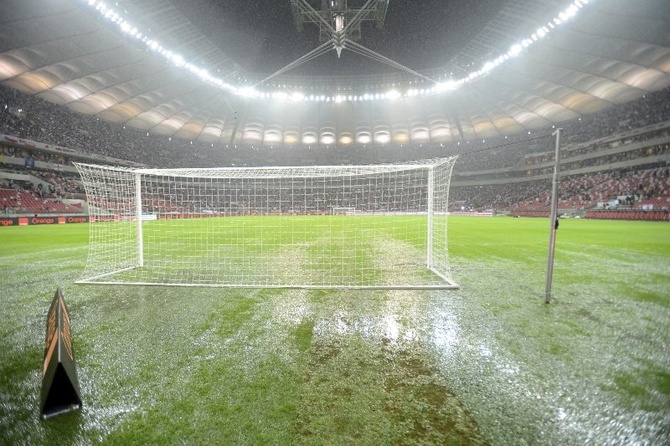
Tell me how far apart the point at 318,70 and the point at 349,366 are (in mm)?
50278

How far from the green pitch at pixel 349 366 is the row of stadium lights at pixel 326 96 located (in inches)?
1273

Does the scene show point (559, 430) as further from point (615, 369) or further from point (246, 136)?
point (246, 136)

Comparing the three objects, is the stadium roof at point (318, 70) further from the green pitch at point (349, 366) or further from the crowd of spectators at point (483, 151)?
the green pitch at point (349, 366)

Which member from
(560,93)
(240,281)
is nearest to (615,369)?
(240,281)

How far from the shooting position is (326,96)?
53.1m

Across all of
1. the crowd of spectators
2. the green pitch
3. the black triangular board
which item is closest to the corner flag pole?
the green pitch

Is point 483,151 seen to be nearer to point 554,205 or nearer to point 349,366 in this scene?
point 554,205

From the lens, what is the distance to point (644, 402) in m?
2.04

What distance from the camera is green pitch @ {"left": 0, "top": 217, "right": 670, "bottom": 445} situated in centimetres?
182

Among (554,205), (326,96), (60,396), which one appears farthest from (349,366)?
(326,96)

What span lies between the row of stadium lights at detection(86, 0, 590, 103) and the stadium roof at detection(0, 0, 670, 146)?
171mm

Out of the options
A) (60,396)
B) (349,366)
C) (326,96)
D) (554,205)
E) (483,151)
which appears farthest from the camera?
(326,96)

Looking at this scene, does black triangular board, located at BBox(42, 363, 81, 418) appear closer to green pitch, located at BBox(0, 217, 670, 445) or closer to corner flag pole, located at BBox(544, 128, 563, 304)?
green pitch, located at BBox(0, 217, 670, 445)

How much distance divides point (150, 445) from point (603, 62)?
4583 cm
